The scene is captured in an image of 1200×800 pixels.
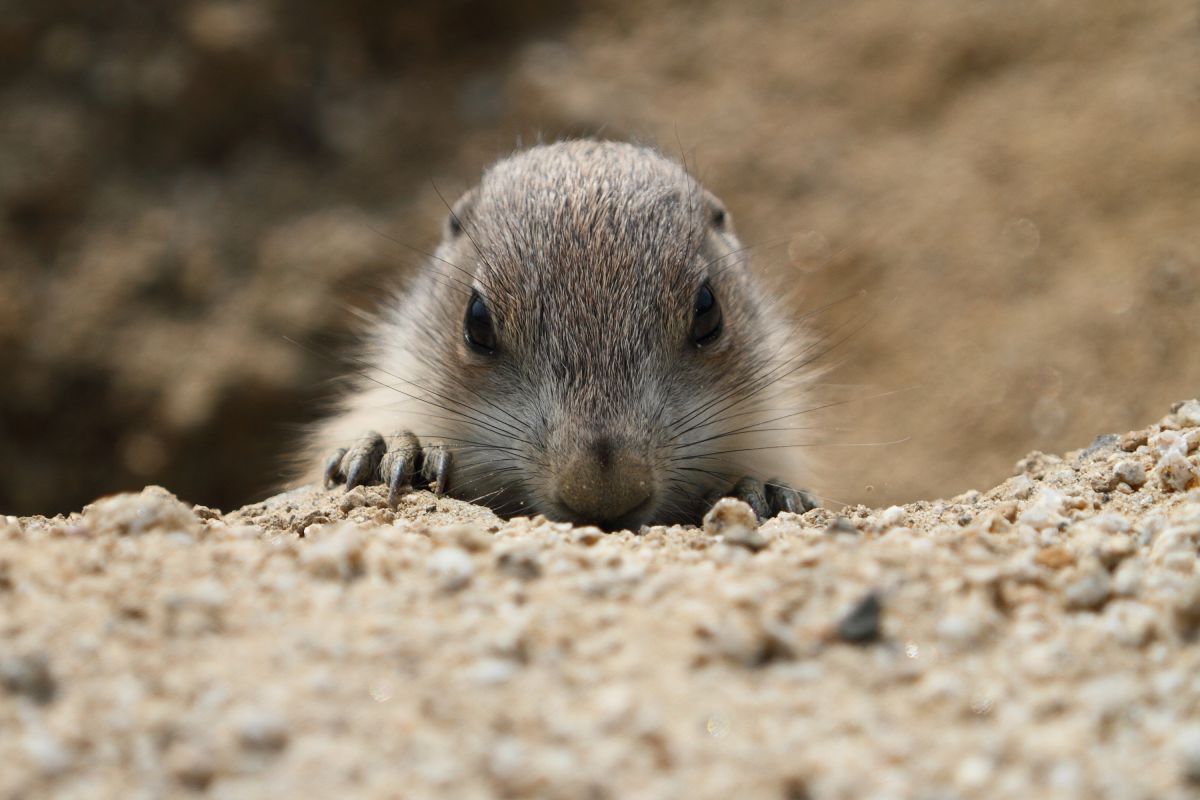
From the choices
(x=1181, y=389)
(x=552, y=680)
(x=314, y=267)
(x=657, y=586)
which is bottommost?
(x=552, y=680)

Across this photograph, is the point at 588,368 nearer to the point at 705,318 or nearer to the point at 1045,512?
the point at 705,318

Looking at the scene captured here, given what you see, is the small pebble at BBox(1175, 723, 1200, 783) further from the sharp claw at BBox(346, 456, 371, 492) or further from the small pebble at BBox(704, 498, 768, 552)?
the sharp claw at BBox(346, 456, 371, 492)

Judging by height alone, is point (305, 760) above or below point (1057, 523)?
below

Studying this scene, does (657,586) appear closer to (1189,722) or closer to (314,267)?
(1189,722)

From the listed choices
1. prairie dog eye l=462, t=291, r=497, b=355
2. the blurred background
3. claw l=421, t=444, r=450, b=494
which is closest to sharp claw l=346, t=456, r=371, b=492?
claw l=421, t=444, r=450, b=494

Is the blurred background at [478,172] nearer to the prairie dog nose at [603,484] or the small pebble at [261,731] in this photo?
the prairie dog nose at [603,484]

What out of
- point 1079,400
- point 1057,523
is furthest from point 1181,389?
point 1057,523

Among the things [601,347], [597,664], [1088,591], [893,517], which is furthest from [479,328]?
[1088,591]

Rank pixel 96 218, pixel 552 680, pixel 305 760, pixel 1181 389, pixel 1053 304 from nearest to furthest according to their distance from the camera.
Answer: pixel 305 760
pixel 552 680
pixel 1181 389
pixel 1053 304
pixel 96 218
